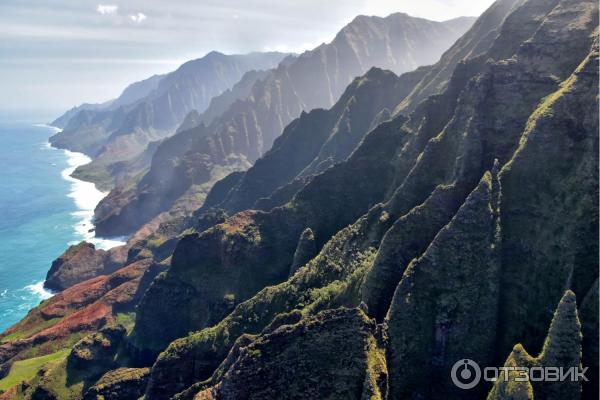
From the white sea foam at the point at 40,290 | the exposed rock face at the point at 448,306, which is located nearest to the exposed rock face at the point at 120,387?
the exposed rock face at the point at 448,306

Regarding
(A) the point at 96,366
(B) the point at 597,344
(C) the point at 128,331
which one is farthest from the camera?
(C) the point at 128,331

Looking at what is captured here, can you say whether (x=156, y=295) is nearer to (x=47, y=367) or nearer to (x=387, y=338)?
(x=47, y=367)

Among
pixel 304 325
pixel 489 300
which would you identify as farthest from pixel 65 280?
pixel 489 300

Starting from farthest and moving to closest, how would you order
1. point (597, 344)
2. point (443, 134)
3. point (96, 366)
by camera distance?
1. point (96, 366)
2. point (443, 134)
3. point (597, 344)

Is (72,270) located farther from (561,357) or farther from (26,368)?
(561,357)

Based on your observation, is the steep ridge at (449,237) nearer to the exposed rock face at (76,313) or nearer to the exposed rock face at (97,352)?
the exposed rock face at (97,352)

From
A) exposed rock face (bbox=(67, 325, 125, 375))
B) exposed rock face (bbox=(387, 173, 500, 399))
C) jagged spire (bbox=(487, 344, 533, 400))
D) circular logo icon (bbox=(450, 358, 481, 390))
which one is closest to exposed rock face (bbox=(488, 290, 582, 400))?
jagged spire (bbox=(487, 344, 533, 400))

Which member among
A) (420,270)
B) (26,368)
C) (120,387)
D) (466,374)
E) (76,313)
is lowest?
(26,368)

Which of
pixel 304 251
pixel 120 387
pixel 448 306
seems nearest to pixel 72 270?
pixel 120 387
